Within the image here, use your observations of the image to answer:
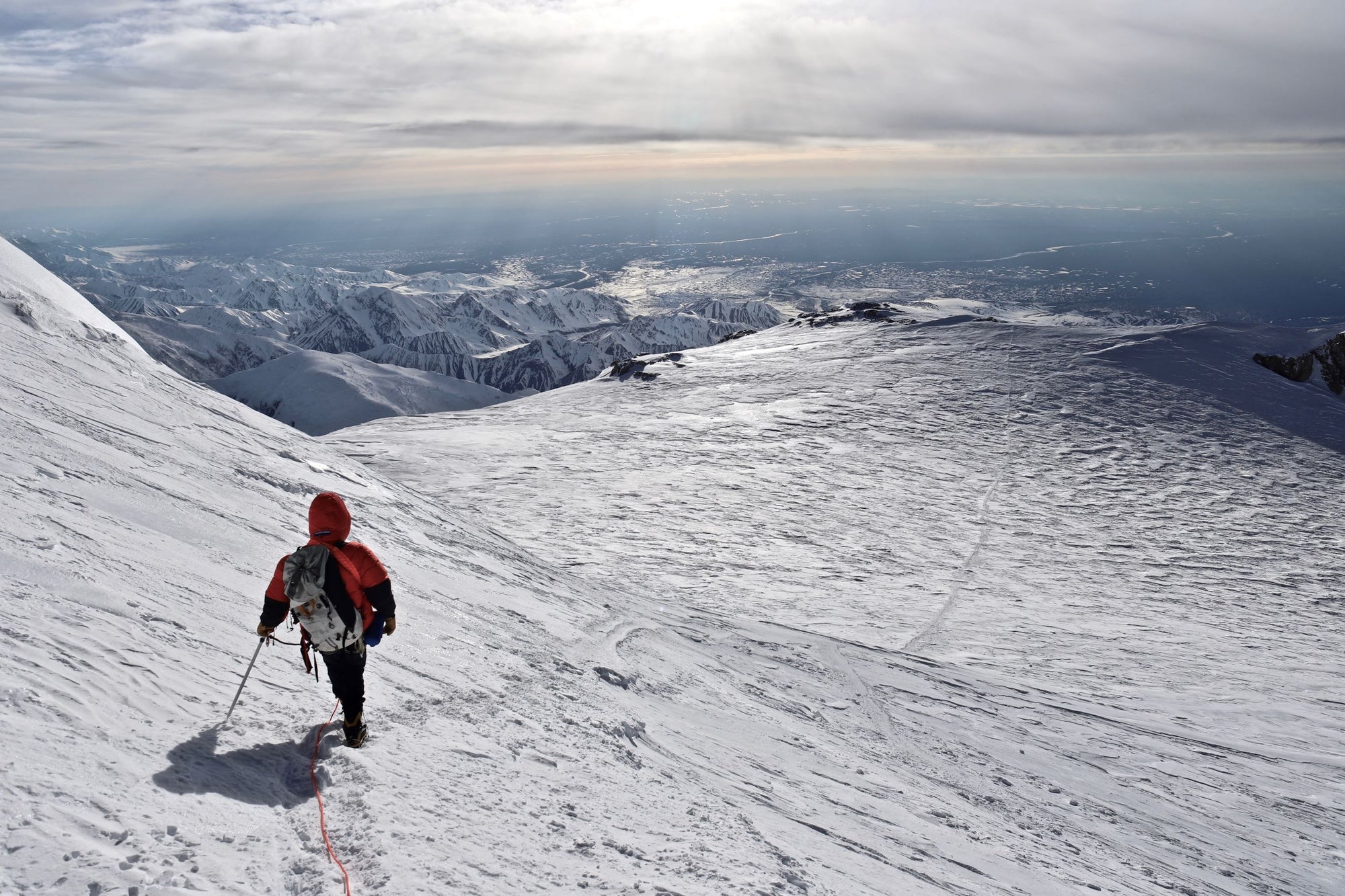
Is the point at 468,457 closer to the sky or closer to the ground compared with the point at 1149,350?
closer to the ground

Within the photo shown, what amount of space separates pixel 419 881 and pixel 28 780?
208 cm

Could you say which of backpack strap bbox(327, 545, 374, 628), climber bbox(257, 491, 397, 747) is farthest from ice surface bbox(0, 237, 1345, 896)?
backpack strap bbox(327, 545, 374, 628)

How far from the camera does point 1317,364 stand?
36.4 m

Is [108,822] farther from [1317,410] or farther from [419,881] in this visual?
[1317,410]

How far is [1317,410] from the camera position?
31.1m

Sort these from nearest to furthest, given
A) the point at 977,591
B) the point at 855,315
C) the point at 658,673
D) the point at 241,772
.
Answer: the point at 241,772 → the point at 658,673 → the point at 977,591 → the point at 855,315

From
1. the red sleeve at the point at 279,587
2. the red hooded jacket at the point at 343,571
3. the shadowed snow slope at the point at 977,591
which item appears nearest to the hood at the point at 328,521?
the red hooded jacket at the point at 343,571

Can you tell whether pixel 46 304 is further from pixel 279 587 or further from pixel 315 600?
pixel 315 600

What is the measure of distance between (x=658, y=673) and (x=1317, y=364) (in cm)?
4290

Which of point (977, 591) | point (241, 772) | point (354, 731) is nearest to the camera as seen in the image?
point (241, 772)

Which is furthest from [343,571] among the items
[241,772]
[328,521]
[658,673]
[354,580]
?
[658,673]

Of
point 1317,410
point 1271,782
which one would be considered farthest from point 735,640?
point 1317,410

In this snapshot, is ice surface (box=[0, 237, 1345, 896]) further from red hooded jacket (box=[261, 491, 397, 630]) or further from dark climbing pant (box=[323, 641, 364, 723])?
red hooded jacket (box=[261, 491, 397, 630])

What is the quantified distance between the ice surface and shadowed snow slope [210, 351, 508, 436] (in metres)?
124
